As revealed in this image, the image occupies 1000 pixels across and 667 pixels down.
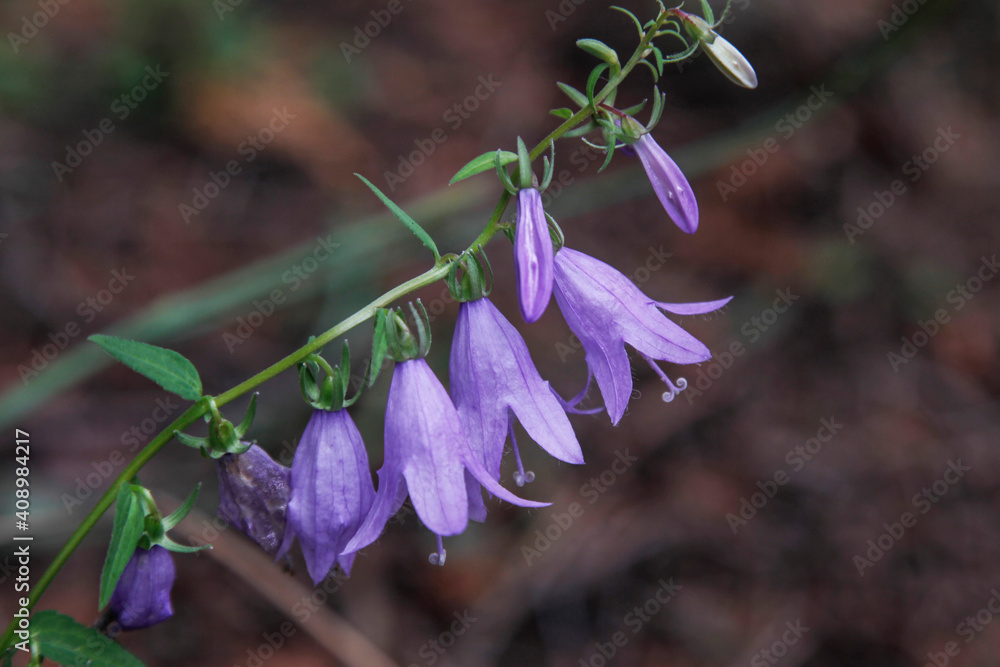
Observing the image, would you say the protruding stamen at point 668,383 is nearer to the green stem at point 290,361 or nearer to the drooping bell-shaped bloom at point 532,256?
the drooping bell-shaped bloom at point 532,256

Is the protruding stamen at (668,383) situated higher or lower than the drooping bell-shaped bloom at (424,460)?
higher

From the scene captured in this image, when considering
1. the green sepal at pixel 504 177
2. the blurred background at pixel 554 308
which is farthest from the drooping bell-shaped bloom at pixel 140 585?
the blurred background at pixel 554 308

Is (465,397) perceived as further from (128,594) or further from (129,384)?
(129,384)

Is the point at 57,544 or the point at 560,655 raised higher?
the point at 560,655

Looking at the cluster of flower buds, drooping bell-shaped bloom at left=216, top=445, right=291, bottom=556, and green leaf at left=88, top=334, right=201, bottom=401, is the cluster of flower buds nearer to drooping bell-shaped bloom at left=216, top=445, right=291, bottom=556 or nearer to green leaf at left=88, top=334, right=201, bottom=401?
drooping bell-shaped bloom at left=216, top=445, right=291, bottom=556

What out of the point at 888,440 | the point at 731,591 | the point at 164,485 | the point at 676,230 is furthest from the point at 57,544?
the point at 888,440

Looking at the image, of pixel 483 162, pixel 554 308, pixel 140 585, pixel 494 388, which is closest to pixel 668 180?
pixel 483 162
